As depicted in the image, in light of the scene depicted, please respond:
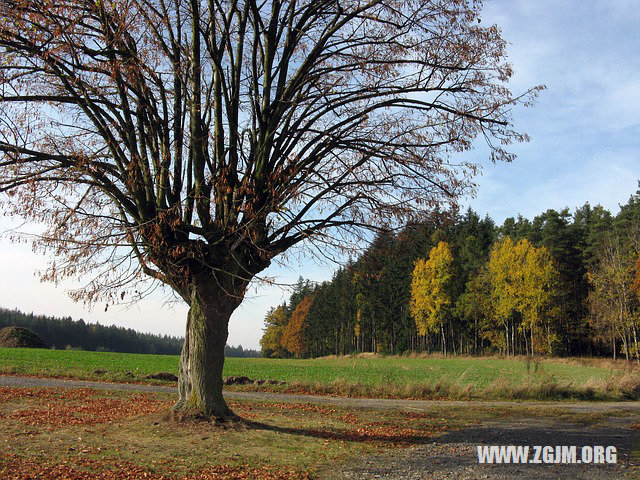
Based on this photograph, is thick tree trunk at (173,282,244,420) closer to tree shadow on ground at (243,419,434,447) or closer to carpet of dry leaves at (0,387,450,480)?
carpet of dry leaves at (0,387,450,480)

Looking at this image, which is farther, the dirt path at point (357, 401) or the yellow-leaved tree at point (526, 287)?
the yellow-leaved tree at point (526, 287)

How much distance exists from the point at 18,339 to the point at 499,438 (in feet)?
184

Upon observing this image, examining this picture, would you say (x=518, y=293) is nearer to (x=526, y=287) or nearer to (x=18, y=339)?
(x=526, y=287)

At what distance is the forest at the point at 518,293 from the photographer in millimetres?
42844

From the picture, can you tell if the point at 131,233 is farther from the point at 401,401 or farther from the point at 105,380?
the point at 105,380

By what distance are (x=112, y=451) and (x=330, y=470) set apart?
339cm

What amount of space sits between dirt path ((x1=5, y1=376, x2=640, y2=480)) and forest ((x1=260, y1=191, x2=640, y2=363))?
48.9 ft

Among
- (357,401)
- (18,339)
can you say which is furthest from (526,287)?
(18,339)

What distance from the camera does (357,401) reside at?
1722 cm

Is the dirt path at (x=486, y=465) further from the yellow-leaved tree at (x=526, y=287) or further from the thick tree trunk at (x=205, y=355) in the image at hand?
the yellow-leaved tree at (x=526, y=287)

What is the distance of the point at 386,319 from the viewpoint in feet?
224

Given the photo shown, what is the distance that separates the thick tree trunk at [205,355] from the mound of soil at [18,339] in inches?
2059

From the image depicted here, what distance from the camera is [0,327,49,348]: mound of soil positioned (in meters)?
52.0

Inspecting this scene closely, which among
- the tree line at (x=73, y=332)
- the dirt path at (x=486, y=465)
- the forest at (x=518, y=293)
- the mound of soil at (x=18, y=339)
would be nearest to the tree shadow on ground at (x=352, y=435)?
the dirt path at (x=486, y=465)
